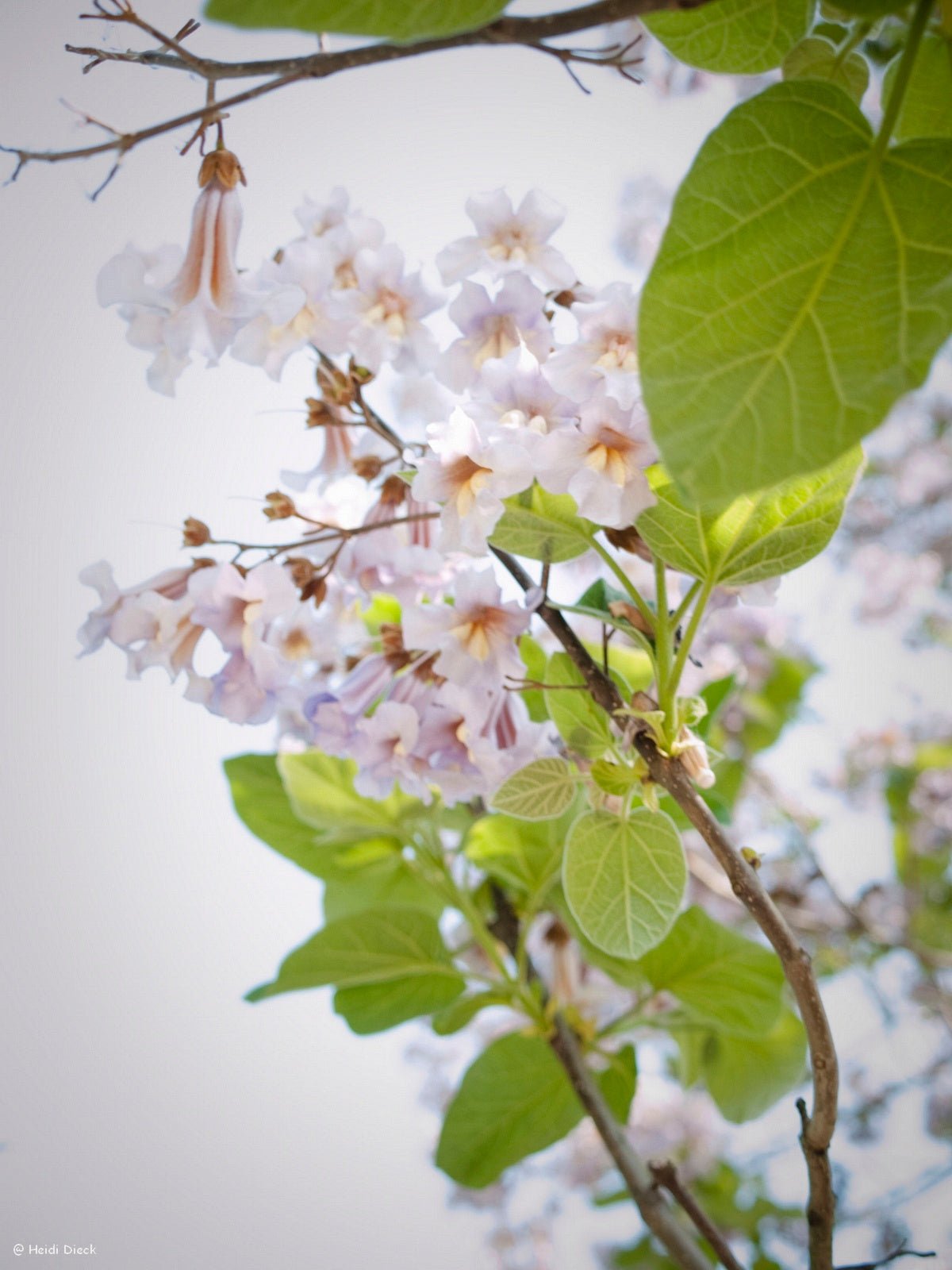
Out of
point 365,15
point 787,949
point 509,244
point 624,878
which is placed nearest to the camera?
point 365,15

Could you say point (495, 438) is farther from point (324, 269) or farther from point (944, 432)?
point (944, 432)

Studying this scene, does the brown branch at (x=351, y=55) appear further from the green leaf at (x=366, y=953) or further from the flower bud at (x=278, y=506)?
the green leaf at (x=366, y=953)

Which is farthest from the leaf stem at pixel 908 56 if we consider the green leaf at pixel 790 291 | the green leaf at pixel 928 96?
the green leaf at pixel 928 96

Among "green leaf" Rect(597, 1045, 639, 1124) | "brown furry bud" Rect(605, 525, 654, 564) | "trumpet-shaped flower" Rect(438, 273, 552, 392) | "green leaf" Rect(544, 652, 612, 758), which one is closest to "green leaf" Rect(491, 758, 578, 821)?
"green leaf" Rect(544, 652, 612, 758)

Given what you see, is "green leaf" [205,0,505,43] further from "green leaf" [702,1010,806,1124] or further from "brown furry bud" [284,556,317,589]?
"green leaf" [702,1010,806,1124]

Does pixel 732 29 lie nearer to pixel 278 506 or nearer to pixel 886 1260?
pixel 278 506

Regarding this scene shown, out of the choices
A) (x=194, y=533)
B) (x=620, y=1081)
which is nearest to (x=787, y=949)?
(x=194, y=533)

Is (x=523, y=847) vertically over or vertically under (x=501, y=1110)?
over
